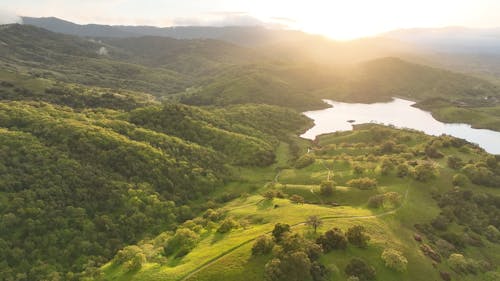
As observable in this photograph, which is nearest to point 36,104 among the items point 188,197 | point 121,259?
point 188,197

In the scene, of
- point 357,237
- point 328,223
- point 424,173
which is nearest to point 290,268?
point 357,237

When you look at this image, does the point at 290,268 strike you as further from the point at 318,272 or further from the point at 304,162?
the point at 304,162

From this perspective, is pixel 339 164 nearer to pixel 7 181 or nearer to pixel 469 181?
pixel 469 181

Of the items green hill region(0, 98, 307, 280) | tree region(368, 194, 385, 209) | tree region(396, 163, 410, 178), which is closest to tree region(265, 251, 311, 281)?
tree region(368, 194, 385, 209)

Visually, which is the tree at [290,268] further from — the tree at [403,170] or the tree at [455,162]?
the tree at [455,162]

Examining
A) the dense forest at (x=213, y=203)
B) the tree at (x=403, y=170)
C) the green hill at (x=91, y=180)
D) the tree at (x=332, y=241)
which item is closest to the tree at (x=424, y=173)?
the dense forest at (x=213, y=203)

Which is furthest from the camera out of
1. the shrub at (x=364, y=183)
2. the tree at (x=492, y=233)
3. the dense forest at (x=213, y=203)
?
the shrub at (x=364, y=183)
